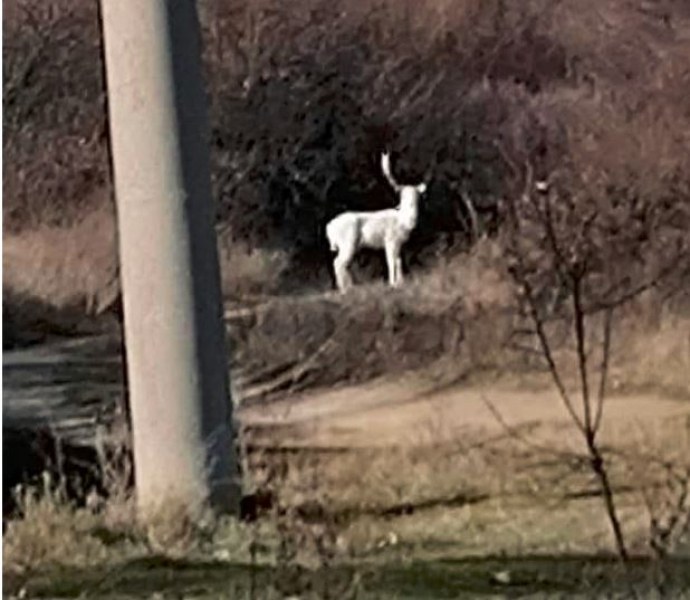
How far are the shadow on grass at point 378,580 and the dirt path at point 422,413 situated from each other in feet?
0.35

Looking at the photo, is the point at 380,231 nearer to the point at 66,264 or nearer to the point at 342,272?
the point at 342,272

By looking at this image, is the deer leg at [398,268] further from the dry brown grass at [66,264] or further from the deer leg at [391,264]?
the dry brown grass at [66,264]

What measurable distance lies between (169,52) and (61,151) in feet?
0.40

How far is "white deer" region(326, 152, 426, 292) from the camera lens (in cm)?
162

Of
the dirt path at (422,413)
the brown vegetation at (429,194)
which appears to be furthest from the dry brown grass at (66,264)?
the dirt path at (422,413)

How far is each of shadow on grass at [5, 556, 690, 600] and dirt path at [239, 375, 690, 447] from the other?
106 millimetres

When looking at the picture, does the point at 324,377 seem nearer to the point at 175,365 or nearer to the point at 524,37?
the point at 175,365

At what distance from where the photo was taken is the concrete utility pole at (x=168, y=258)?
1.60 metres

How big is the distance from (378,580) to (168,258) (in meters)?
0.31

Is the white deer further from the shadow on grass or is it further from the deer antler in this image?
the shadow on grass

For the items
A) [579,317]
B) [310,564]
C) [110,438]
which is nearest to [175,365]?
[110,438]

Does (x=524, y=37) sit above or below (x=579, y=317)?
above

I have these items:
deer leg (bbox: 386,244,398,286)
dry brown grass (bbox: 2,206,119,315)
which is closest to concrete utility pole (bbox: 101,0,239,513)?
dry brown grass (bbox: 2,206,119,315)

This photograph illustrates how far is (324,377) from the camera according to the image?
5.34ft
